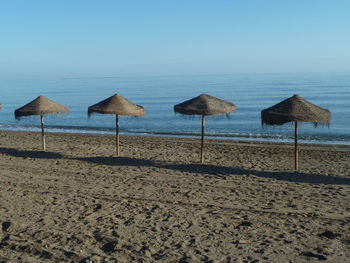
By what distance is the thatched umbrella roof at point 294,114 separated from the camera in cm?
991

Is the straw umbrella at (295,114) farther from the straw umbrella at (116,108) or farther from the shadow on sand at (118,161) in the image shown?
the straw umbrella at (116,108)

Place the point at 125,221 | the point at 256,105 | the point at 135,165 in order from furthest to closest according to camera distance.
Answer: the point at 256,105
the point at 135,165
the point at 125,221

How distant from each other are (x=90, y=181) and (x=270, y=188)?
4088 millimetres

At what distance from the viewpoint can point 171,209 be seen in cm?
704

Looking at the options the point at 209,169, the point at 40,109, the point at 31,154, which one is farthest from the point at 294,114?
the point at 31,154

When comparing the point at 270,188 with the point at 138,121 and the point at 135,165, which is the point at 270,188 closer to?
the point at 135,165

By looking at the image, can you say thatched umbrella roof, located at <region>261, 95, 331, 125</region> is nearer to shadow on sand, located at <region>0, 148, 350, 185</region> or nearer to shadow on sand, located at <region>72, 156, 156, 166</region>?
shadow on sand, located at <region>0, 148, 350, 185</region>

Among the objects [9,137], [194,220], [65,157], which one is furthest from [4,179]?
[9,137]

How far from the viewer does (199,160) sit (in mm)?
11828

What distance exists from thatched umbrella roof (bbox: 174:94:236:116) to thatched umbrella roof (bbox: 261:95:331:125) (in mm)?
1217

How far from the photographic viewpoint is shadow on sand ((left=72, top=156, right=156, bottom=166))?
11.1 m

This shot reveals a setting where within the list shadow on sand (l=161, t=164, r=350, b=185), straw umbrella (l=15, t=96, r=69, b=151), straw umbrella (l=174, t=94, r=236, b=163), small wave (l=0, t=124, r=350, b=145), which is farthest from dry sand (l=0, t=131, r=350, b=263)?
small wave (l=0, t=124, r=350, b=145)

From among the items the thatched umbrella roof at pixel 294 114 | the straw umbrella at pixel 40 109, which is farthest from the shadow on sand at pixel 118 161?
the thatched umbrella roof at pixel 294 114

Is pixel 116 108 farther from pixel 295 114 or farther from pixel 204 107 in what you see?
pixel 295 114
